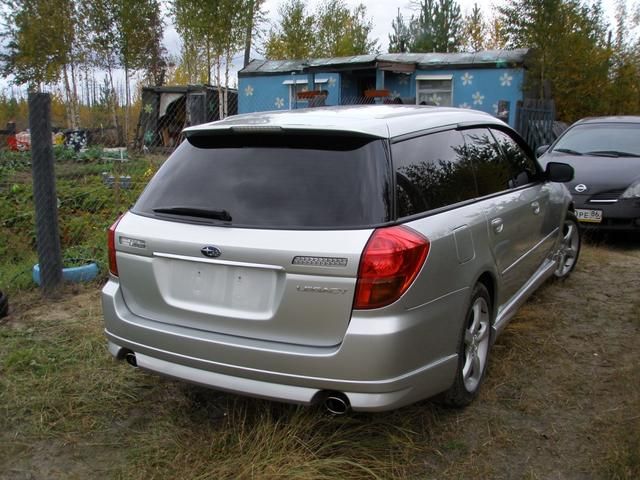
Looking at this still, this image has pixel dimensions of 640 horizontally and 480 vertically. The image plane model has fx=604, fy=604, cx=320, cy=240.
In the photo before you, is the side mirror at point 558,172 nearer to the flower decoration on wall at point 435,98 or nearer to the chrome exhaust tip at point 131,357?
the chrome exhaust tip at point 131,357

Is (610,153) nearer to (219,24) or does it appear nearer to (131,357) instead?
(131,357)

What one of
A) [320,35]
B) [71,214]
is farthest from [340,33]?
[71,214]

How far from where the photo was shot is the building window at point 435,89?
62.3ft

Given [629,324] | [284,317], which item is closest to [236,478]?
[284,317]

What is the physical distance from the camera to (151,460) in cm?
289

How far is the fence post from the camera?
16.5 feet

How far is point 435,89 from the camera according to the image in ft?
63.4

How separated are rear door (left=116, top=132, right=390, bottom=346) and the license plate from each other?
17.4 feet

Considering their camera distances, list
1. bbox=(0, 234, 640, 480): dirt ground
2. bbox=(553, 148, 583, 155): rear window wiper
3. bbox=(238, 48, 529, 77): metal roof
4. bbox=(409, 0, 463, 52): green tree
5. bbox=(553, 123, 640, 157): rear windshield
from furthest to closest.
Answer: bbox=(409, 0, 463, 52): green tree, bbox=(238, 48, 529, 77): metal roof, bbox=(553, 148, 583, 155): rear window wiper, bbox=(553, 123, 640, 157): rear windshield, bbox=(0, 234, 640, 480): dirt ground

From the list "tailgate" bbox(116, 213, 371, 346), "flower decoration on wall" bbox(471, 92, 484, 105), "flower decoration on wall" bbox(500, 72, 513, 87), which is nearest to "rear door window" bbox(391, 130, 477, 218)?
"tailgate" bbox(116, 213, 371, 346)

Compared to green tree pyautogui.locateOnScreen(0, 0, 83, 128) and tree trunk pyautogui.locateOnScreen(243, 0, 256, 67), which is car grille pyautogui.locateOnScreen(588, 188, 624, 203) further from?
green tree pyautogui.locateOnScreen(0, 0, 83, 128)

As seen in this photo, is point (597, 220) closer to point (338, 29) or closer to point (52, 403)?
point (52, 403)

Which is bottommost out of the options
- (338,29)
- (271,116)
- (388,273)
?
(388,273)

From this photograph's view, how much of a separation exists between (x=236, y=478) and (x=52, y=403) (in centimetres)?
135
